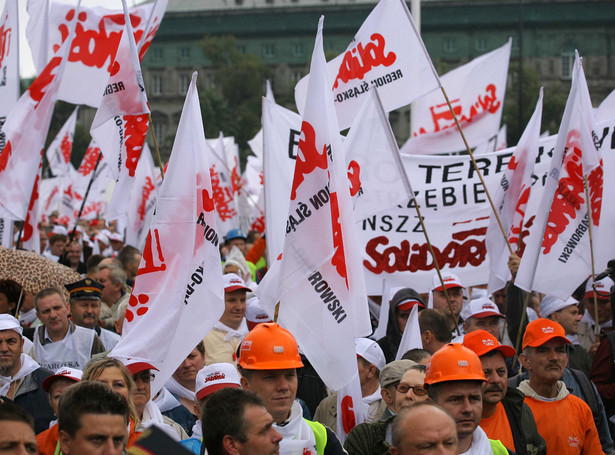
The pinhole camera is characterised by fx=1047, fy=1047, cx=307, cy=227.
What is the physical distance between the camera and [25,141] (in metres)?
8.37

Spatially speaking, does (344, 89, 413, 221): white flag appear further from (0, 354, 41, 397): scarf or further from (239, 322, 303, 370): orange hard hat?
(239, 322, 303, 370): orange hard hat

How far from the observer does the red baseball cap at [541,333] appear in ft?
19.0

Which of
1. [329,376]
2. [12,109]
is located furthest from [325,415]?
[12,109]

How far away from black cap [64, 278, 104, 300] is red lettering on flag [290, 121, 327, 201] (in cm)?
238

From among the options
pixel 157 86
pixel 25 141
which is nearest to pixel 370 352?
pixel 25 141

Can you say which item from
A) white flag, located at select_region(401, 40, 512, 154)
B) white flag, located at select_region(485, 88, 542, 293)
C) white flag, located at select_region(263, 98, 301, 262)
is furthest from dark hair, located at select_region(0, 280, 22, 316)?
white flag, located at select_region(401, 40, 512, 154)

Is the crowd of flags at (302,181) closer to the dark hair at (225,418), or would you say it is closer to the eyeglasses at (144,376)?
the eyeglasses at (144,376)

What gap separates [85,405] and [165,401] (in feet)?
5.64

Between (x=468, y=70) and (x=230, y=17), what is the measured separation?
64000 mm

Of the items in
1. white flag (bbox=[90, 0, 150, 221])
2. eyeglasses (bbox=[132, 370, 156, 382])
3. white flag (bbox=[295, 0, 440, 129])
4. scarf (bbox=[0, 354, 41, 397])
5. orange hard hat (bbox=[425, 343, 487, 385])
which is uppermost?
white flag (bbox=[295, 0, 440, 129])

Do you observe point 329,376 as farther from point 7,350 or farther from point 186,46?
point 186,46

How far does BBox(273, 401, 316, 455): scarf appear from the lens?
4.43 m

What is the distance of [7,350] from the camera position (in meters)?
5.91

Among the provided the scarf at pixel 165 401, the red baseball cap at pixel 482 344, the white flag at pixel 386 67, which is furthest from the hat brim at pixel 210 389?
the white flag at pixel 386 67
